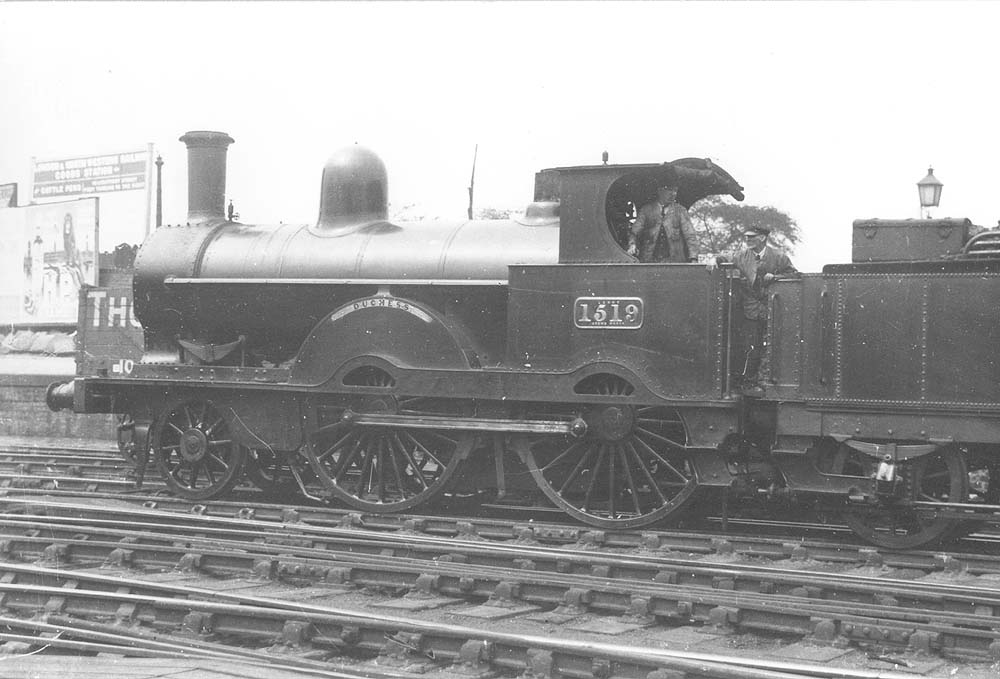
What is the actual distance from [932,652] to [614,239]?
4.66 meters

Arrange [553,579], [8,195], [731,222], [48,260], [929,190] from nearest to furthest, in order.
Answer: [553,579]
[929,190]
[48,260]
[8,195]
[731,222]

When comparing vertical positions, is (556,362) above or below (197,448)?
above

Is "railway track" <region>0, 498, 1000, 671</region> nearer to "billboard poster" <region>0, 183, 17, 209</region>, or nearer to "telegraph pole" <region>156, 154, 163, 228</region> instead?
"telegraph pole" <region>156, 154, 163, 228</region>

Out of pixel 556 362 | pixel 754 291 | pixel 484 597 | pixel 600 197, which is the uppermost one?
pixel 600 197

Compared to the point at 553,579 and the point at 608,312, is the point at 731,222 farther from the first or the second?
the point at 553,579

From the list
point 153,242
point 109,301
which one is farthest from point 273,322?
point 109,301

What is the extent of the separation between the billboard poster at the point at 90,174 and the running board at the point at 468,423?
20.6 m

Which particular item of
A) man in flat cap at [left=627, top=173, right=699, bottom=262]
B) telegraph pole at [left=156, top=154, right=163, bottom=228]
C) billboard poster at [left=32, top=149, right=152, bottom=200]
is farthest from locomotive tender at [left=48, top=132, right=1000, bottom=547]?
telegraph pole at [left=156, top=154, right=163, bottom=228]

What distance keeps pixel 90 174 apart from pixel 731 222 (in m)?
22.7

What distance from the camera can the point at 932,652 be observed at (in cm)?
568

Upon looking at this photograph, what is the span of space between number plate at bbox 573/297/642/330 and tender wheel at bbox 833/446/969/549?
188 centimetres

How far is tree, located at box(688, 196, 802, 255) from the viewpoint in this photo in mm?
40406

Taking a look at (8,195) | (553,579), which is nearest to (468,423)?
(553,579)

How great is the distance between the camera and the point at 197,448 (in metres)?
11.1
